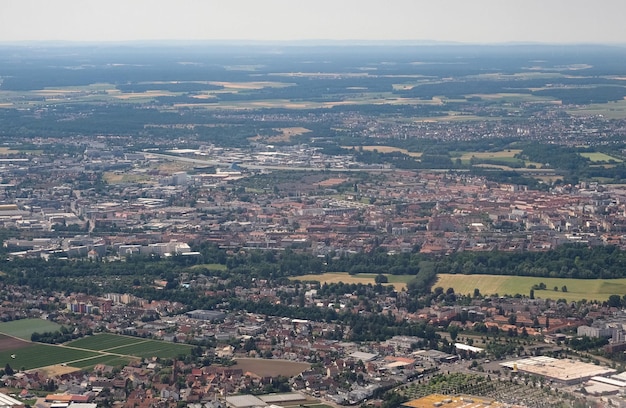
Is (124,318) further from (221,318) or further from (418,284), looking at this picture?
(418,284)

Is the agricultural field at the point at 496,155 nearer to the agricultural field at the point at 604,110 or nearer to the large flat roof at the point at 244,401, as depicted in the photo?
the agricultural field at the point at 604,110

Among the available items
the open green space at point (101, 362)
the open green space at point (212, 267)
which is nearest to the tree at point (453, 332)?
the open green space at point (101, 362)

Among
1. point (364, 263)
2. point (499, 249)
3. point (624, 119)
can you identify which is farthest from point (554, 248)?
point (624, 119)

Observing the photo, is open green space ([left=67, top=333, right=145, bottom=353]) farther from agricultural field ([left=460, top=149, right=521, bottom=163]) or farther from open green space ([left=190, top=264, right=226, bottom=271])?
agricultural field ([left=460, top=149, right=521, bottom=163])

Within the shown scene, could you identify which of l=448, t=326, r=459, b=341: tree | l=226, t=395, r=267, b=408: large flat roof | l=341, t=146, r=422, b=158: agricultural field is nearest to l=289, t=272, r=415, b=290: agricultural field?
l=448, t=326, r=459, b=341: tree

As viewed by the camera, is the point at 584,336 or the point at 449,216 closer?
the point at 584,336

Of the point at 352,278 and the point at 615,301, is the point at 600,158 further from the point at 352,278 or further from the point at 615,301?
the point at 615,301
